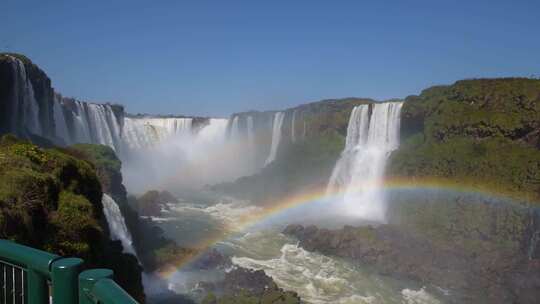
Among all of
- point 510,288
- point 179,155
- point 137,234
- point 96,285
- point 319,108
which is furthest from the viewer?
point 179,155

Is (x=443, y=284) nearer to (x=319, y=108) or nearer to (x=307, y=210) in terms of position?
(x=307, y=210)

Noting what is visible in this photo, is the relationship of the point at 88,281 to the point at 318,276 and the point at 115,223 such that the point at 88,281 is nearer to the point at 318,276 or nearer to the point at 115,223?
the point at 115,223

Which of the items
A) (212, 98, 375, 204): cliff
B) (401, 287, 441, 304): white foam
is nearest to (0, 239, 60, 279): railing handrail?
(401, 287, 441, 304): white foam

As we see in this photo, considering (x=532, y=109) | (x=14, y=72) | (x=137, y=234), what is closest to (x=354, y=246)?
(x=137, y=234)

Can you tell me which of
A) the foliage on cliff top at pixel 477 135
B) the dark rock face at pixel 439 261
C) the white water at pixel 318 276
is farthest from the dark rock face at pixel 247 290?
the foliage on cliff top at pixel 477 135

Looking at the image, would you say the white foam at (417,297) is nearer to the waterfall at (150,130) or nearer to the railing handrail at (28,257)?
the railing handrail at (28,257)

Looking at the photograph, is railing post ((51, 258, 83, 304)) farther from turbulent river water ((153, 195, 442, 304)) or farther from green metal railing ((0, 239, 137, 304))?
turbulent river water ((153, 195, 442, 304))
